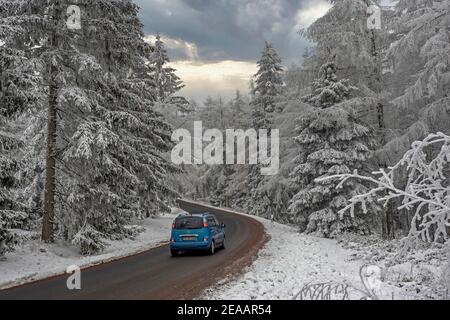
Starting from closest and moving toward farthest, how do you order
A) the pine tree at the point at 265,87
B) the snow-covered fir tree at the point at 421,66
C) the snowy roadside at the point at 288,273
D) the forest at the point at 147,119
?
the snowy roadside at the point at 288,273 → the forest at the point at 147,119 → the snow-covered fir tree at the point at 421,66 → the pine tree at the point at 265,87

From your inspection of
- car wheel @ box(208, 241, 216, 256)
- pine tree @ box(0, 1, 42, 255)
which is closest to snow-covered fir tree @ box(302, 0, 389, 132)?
car wheel @ box(208, 241, 216, 256)

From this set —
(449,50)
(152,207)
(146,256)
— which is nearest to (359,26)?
(449,50)

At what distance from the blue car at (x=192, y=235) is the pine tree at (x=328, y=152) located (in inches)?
284

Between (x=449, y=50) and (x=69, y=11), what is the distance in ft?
49.0

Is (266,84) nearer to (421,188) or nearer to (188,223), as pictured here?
(188,223)

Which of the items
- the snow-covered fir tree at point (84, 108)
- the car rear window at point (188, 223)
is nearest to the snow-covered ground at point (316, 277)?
the car rear window at point (188, 223)

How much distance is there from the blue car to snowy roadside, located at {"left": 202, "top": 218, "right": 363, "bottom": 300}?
7.39 ft

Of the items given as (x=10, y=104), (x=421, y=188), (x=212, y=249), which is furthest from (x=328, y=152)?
(x=421, y=188)

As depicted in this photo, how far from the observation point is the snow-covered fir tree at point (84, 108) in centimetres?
1734

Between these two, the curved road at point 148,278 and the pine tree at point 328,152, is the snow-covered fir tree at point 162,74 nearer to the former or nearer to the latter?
the pine tree at point 328,152

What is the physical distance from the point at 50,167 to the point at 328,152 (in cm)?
1402

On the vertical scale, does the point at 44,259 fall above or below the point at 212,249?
above

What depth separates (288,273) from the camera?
12703mm
